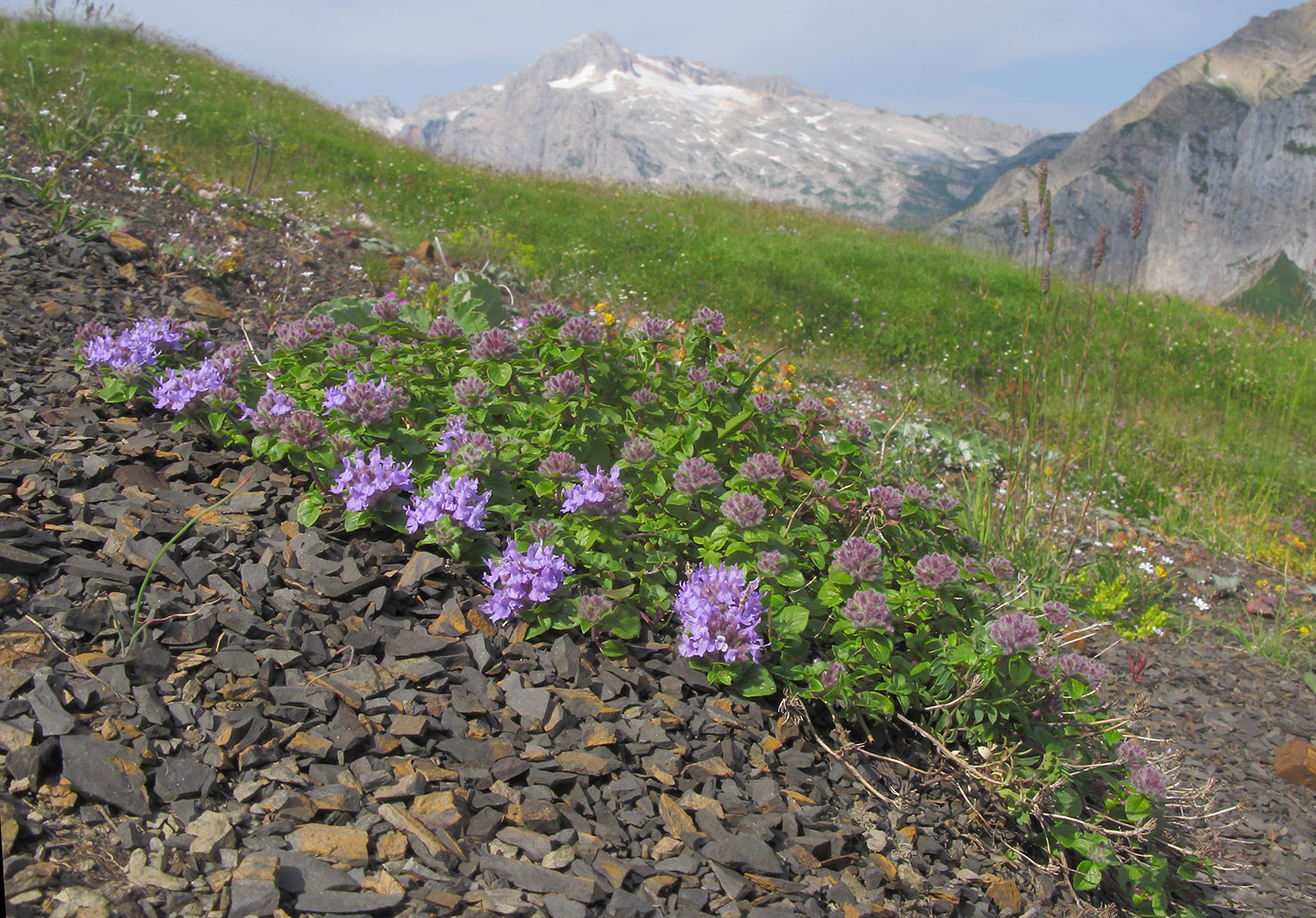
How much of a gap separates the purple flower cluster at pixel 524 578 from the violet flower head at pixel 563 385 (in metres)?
0.70

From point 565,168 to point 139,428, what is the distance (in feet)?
52.7

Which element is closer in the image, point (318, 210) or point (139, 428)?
point (139, 428)

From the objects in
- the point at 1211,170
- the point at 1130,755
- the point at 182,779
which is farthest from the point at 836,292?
the point at 1211,170

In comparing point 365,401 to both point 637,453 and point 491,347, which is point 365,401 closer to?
point 491,347

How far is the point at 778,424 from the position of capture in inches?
133

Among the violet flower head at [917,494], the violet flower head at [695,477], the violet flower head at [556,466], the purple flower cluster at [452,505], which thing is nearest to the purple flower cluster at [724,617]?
the violet flower head at [695,477]

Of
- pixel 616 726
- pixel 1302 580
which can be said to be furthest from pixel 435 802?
pixel 1302 580

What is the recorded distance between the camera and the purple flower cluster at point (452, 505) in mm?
2654

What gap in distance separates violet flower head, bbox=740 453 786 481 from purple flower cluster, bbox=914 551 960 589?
0.60 m

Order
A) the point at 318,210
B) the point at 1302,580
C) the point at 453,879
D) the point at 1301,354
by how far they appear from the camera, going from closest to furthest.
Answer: the point at 453,879
the point at 1302,580
the point at 318,210
the point at 1301,354

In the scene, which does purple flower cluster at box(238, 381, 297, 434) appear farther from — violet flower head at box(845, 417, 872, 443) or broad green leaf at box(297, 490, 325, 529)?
violet flower head at box(845, 417, 872, 443)

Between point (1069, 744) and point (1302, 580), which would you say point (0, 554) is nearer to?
point (1069, 744)

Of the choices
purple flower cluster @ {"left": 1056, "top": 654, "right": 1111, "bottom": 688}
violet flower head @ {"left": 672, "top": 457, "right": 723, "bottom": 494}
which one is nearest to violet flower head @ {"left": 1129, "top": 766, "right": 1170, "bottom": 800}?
purple flower cluster @ {"left": 1056, "top": 654, "right": 1111, "bottom": 688}

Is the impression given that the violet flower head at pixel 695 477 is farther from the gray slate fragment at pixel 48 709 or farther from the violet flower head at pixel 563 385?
the gray slate fragment at pixel 48 709
